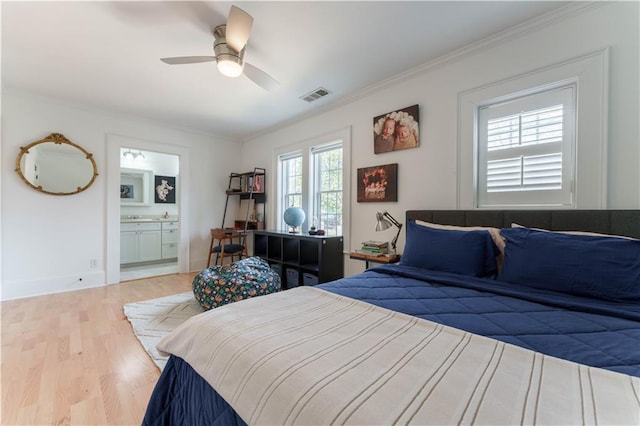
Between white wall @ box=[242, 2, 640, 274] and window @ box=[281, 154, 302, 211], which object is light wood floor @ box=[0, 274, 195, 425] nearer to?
white wall @ box=[242, 2, 640, 274]

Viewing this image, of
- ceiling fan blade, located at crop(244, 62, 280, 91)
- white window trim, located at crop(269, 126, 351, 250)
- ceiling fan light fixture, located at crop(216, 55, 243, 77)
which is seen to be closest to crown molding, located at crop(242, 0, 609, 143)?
white window trim, located at crop(269, 126, 351, 250)

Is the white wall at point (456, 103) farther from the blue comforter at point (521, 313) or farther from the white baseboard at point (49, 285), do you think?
the white baseboard at point (49, 285)

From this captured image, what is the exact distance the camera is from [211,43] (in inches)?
92.0

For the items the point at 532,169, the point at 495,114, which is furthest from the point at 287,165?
the point at 532,169

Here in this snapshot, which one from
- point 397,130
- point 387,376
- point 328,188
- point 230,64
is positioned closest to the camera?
point 387,376

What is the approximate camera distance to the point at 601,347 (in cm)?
91

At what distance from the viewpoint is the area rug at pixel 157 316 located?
2.23 m

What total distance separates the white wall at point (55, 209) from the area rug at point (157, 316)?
141cm

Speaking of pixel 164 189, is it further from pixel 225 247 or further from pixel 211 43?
pixel 211 43

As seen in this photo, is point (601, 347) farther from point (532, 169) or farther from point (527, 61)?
point (527, 61)

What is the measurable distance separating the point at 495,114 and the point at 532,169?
0.57 meters

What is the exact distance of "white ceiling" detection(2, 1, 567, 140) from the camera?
6.36ft

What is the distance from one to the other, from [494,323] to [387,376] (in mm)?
649

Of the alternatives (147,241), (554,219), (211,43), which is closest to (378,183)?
(554,219)
